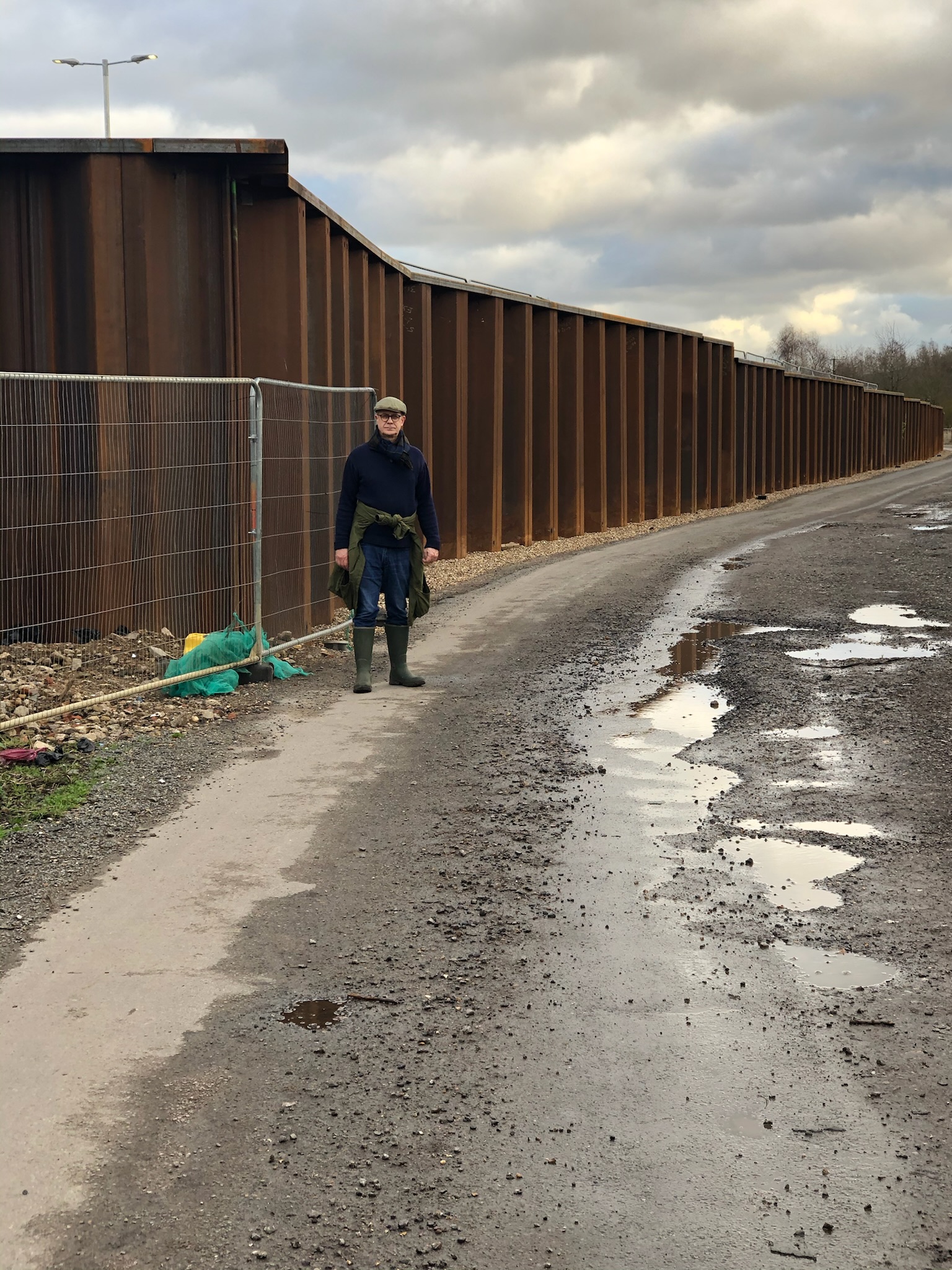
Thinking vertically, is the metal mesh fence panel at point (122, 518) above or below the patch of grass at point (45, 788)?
above

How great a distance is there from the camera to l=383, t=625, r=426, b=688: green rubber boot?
866cm

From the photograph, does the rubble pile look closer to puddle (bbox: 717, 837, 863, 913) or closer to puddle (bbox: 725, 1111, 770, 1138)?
puddle (bbox: 717, 837, 863, 913)

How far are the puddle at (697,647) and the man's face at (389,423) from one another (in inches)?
93.5

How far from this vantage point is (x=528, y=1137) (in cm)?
304

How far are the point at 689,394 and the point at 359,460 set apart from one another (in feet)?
70.0

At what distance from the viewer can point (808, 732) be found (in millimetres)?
7035

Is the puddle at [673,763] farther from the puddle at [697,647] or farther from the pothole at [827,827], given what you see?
the puddle at [697,647]

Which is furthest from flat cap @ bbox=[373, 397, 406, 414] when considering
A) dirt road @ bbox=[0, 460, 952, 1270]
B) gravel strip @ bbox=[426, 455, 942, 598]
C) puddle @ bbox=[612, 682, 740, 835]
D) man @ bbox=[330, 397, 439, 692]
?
gravel strip @ bbox=[426, 455, 942, 598]

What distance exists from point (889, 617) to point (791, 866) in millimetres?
6638

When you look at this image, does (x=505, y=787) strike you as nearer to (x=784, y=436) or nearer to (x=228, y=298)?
(x=228, y=298)

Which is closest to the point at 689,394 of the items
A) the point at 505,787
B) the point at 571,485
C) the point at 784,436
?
the point at 571,485

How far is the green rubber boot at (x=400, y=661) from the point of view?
8.66 m

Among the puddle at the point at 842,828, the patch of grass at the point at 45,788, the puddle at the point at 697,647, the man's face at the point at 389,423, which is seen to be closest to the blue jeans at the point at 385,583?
the man's face at the point at 389,423

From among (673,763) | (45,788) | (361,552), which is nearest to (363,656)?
(361,552)
